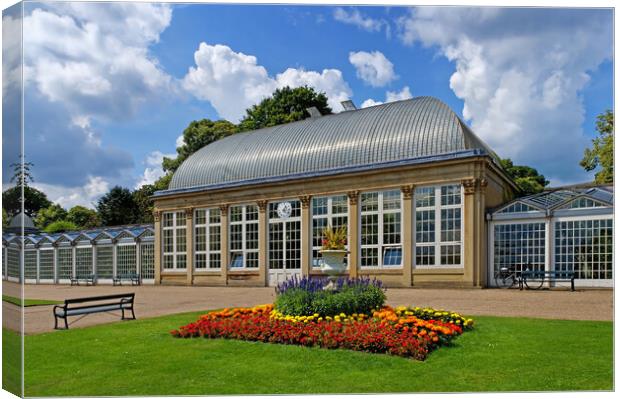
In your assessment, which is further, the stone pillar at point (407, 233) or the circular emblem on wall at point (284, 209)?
the circular emblem on wall at point (284, 209)

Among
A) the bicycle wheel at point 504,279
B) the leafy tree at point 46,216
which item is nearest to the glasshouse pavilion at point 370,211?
the bicycle wheel at point 504,279

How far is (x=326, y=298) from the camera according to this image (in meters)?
12.8

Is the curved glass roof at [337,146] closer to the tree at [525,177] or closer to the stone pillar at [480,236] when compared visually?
the stone pillar at [480,236]

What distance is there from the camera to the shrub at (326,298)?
12688mm

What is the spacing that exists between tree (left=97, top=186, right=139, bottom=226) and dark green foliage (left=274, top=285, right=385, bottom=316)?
1523 inches

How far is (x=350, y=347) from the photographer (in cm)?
1024

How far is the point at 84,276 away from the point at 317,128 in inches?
787

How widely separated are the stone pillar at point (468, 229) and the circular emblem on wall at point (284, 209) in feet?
31.6

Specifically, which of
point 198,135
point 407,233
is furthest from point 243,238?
point 198,135

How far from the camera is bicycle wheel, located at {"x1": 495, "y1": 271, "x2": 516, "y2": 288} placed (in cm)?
2594

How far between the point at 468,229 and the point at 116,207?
33.1 m

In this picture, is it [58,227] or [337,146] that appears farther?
[58,227]

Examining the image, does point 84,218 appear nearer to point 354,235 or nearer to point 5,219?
point 354,235

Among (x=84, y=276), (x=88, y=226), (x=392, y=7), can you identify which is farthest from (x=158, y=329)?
(x=88, y=226)
